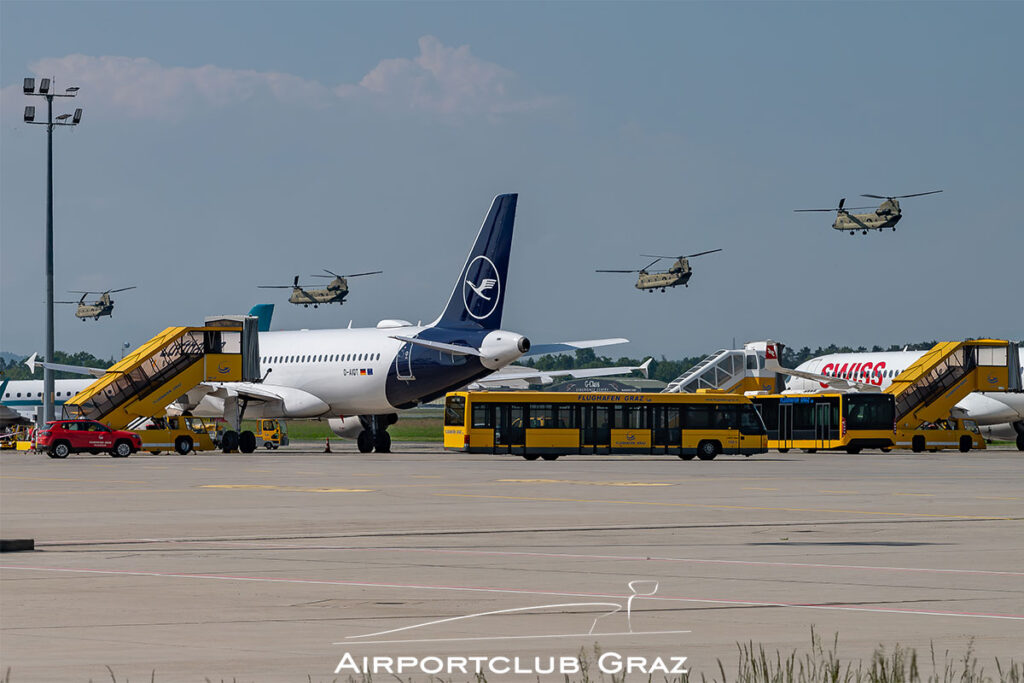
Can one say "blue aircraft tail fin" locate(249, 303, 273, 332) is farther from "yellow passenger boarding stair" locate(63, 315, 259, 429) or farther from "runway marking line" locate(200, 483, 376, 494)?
"runway marking line" locate(200, 483, 376, 494)

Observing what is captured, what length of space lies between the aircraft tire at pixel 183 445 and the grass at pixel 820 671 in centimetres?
5799

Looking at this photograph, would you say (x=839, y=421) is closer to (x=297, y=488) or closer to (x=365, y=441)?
(x=365, y=441)

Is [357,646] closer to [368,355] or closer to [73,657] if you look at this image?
[73,657]

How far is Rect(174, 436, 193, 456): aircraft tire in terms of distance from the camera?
6744 centimetres

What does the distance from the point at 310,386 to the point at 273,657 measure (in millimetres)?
61145

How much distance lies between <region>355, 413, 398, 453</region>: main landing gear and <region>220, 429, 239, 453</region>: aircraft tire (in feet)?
22.8

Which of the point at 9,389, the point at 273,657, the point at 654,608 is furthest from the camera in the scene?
the point at 9,389

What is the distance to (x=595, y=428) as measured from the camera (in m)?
63.1

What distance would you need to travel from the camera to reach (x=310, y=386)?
2830 inches

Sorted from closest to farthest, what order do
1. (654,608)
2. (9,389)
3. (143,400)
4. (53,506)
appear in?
(654,608) < (53,506) < (143,400) < (9,389)

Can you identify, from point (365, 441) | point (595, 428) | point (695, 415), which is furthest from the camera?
point (365, 441)

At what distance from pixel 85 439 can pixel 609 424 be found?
72.4 ft

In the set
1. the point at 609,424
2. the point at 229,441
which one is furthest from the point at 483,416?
the point at 229,441

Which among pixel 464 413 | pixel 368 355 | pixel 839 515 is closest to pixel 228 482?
pixel 839 515
